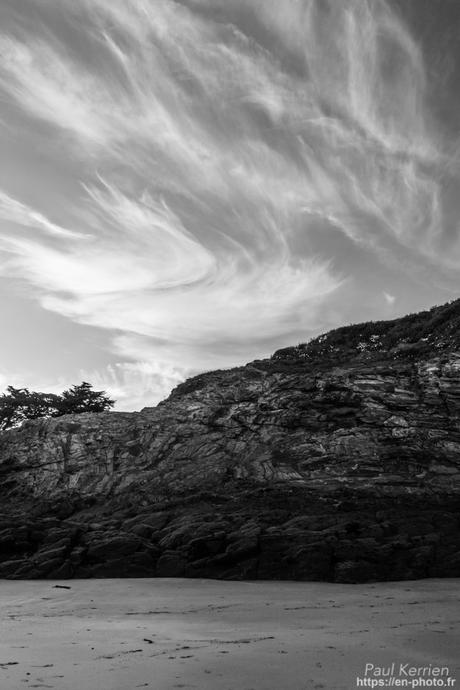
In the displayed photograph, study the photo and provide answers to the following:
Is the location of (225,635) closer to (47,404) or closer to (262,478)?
(262,478)

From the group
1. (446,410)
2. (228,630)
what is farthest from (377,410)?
(228,630)

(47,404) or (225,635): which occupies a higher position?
(47,404)

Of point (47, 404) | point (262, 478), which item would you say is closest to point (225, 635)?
point (262, 478)

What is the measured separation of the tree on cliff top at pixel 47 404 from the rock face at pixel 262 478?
28.4 ft

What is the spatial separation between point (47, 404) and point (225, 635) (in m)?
39.2

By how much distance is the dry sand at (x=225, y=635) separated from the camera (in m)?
4.77

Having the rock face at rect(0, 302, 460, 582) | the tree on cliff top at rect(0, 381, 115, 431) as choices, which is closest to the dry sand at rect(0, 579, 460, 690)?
the rock face at rect(0, 302, 460, 582)

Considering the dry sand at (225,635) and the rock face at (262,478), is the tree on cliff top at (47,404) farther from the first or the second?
the dry sand at (225,635)

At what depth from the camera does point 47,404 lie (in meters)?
42.5

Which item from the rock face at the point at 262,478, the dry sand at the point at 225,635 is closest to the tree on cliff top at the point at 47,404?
the rock face at the point at 262,478

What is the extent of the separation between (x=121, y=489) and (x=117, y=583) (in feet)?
39.7

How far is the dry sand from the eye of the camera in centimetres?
477

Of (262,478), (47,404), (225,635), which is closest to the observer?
(225,635)

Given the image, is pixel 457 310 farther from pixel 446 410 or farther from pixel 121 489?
pixel 121 489
